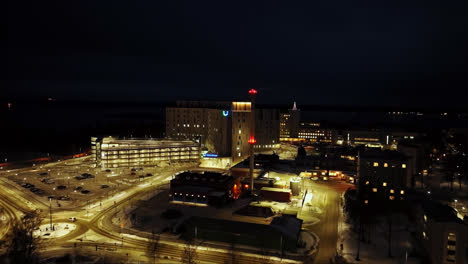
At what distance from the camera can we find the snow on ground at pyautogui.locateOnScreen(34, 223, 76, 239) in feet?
74.4

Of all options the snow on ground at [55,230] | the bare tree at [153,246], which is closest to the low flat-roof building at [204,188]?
the bare tree at [153,246]

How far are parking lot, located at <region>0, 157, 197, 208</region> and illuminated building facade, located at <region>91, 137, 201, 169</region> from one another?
1.82 meters

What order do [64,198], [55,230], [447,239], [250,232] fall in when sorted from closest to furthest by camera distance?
1. [447,239]
2. [250,232]
3. [55,230]
4. [64,198]

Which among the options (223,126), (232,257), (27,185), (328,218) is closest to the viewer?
(232,257)

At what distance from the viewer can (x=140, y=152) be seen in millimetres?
47844

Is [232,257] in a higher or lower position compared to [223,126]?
lower

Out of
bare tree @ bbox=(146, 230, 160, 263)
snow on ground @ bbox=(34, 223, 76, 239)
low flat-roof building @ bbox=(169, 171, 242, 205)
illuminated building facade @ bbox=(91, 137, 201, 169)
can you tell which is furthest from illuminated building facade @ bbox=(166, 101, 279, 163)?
bare tree @ bbox=(146, 230, 160, 263)

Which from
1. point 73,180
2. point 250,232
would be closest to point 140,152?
point 73,180

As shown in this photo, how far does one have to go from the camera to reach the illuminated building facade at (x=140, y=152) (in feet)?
150

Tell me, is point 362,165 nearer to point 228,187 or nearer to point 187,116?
point 228,187

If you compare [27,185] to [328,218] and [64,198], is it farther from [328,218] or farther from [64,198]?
[328,218]

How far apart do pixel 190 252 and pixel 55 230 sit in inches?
425

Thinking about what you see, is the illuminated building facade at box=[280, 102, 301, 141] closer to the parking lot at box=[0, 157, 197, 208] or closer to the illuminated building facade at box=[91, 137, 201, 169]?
the illuminated building facade at box=[91, 137, 201, 169]

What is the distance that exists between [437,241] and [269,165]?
2547 centimetres
